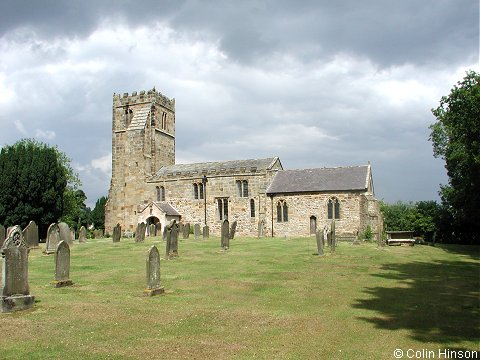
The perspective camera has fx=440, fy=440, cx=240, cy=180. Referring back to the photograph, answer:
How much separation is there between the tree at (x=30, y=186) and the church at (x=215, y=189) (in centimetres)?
643

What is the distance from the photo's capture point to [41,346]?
24.4 feet

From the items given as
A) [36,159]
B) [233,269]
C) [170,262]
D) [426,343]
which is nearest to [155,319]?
[426,343]

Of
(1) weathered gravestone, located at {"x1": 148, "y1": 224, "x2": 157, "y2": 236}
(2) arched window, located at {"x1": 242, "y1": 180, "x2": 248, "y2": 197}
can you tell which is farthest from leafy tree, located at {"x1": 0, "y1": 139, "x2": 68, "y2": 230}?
(2) arched window, located at {"x1": 242, "y1": 180, "x2": 248, "y2": 197}

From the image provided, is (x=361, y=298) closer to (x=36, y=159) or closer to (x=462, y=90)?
(x=462, y=90)

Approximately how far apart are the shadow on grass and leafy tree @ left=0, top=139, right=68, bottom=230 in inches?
1314

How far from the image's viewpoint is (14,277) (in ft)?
32.7

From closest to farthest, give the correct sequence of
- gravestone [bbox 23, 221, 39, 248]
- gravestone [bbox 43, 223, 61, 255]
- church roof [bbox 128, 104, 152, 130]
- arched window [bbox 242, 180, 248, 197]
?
gravestone [bbox 43, 223, 61, 255] → gravestone [bbox 23, 221, 39, 248] → arched window [bbox 242, 180, 248, 197] → church roof [bbox 128, 104, 152, 130]

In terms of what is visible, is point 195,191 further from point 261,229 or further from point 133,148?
point 261,229

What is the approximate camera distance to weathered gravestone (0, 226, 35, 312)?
9.71m

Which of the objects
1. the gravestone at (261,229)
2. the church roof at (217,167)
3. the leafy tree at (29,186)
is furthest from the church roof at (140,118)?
the gravestone at (261,229)

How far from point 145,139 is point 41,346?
40.3m

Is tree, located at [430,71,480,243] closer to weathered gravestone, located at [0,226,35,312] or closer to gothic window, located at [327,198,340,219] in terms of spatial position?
gothic window, located at [327,198,340,219]

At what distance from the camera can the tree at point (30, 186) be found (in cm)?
3919

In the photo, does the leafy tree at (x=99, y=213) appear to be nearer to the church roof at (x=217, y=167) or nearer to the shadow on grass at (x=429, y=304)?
the church roof at (x=217, y=167)
